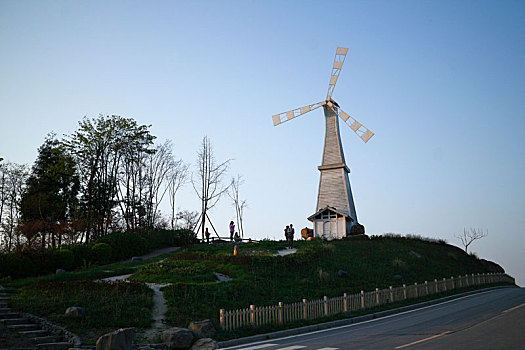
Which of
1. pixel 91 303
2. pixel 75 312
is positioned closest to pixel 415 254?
pixel 91 303

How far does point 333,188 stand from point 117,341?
33.9m

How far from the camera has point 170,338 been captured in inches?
442

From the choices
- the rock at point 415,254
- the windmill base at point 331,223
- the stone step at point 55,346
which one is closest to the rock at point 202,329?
the stone step at point 55,346

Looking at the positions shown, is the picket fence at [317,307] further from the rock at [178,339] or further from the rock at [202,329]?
the rock at [178,339]

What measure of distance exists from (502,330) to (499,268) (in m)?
35.9

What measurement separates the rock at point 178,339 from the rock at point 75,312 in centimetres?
333

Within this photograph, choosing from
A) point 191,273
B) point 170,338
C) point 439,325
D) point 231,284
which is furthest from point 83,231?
point 439,325

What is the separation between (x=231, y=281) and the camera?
18547 mm

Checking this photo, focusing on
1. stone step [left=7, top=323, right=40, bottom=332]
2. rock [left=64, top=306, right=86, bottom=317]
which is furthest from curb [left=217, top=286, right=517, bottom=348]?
stone step [left=7, top=323, right=40, bottom=332]

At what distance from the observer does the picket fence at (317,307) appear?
1305 cm

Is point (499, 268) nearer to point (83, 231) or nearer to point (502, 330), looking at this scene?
point (502, 330)

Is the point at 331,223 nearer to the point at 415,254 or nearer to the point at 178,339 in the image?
the point at 415,254

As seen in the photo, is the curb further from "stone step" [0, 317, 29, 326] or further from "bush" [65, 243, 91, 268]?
"bush" [65, 243, 91, 268]

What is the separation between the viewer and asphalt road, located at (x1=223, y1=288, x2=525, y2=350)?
994cm
